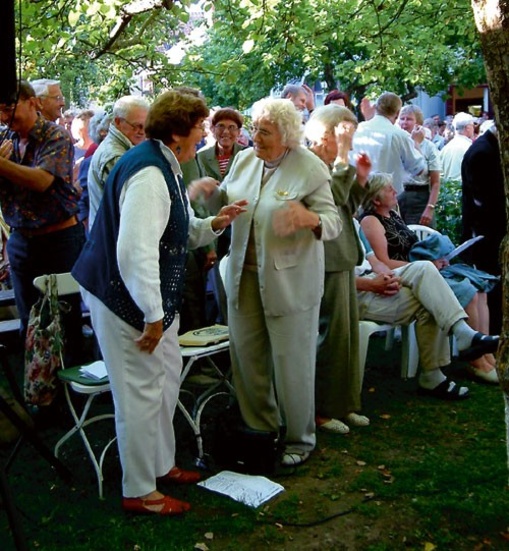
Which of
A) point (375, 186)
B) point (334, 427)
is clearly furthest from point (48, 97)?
point (334, 427)

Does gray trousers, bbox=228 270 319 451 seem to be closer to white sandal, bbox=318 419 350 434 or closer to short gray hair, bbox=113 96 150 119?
white sandal, bbox=318 419 350 434

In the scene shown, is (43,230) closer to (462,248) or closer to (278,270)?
(278,270)

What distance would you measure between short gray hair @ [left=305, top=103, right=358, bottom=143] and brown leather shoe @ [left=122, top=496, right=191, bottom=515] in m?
2.18

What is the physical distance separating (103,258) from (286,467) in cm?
161

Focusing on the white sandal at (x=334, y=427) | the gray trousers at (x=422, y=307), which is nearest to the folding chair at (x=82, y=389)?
the white sandal at (x=334, y=427)

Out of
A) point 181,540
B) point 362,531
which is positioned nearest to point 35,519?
point 181,540

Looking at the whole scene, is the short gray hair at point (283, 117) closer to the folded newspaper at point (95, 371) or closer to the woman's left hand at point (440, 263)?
the folded newspaper at point (95, 371)

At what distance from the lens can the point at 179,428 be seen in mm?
5078

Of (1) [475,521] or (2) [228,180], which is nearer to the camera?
(1) [475,521]

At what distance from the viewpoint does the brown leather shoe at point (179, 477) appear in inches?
168

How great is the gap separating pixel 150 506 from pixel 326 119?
2297 millimetres

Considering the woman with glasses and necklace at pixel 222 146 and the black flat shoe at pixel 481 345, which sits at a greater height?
the woman with glasses and necklace at pixel 222 146

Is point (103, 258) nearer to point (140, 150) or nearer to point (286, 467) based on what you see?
point (140, 150)

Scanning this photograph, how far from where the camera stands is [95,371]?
14.0 ft
